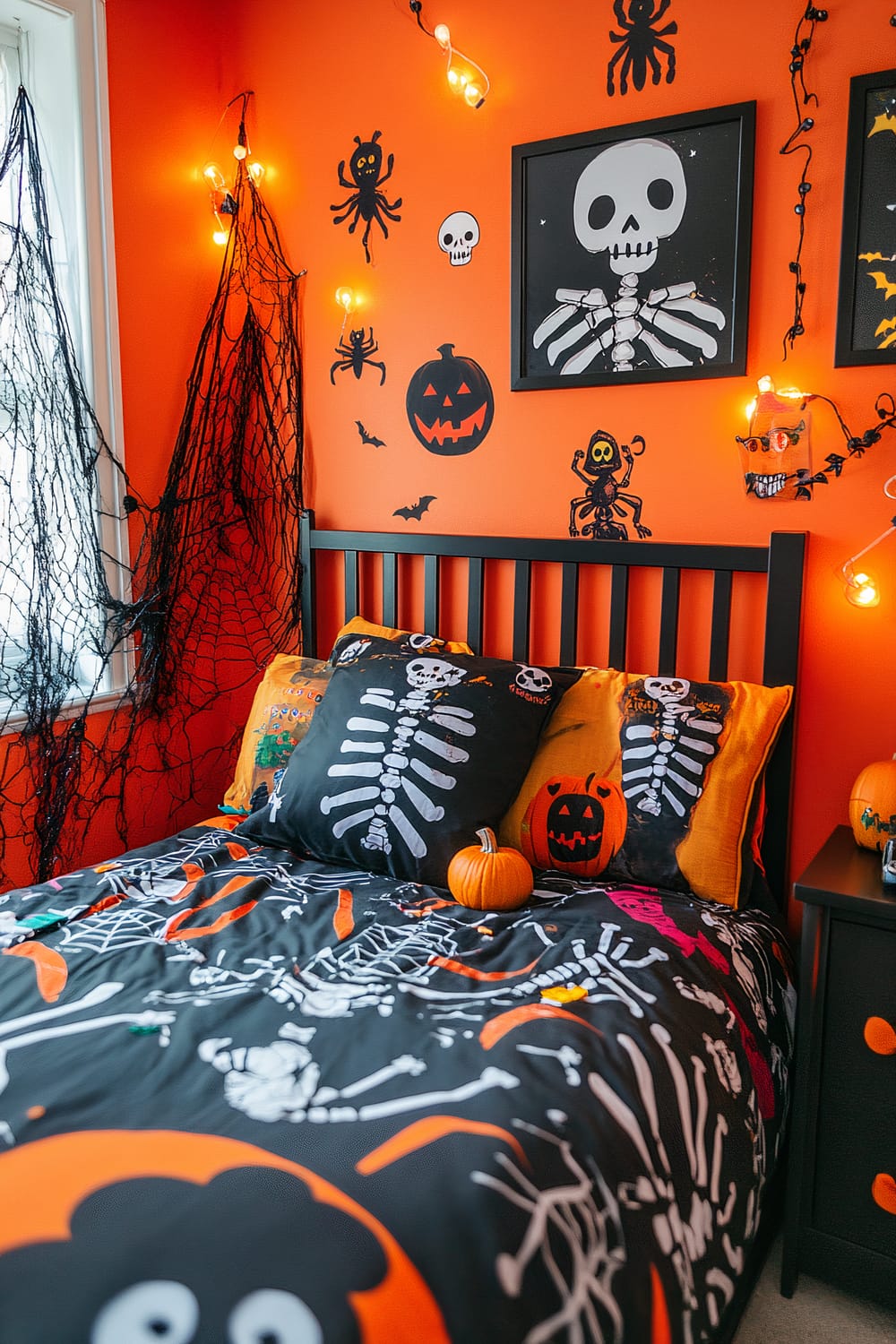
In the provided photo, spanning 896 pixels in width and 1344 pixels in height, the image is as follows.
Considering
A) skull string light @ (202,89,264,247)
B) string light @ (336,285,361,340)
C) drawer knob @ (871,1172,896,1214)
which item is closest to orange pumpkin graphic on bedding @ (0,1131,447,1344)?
drawer knob @ (871,1172,896,1214)

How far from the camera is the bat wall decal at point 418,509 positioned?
2406 mm

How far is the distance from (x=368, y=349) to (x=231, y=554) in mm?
695

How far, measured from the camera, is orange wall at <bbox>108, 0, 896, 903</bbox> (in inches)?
73.0

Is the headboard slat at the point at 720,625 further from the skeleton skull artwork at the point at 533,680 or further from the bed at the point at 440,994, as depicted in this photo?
the skeleton skull artwork at the point at 533,680

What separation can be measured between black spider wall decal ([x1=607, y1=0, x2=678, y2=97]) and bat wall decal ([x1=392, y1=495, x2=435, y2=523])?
0.96 meters

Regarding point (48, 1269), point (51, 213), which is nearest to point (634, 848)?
point (48, 1269)

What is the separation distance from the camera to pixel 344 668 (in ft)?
6.79

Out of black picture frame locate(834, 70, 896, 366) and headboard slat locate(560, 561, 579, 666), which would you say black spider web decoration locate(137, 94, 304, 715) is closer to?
headboard slat locate(560, 561, 579, 666)

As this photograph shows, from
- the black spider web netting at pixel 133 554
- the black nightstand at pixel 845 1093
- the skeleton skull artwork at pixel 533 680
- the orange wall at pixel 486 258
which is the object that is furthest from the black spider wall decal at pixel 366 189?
the black nightstand at pixel 845 1093

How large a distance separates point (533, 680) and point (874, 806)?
677 millimetres

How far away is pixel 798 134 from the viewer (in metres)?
1.83

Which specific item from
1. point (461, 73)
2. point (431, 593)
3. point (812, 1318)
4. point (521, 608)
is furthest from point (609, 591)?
point (812, 1318)

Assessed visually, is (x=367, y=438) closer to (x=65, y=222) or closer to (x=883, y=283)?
(x=65, y=222)

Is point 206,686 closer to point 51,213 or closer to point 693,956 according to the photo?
point 51,213
